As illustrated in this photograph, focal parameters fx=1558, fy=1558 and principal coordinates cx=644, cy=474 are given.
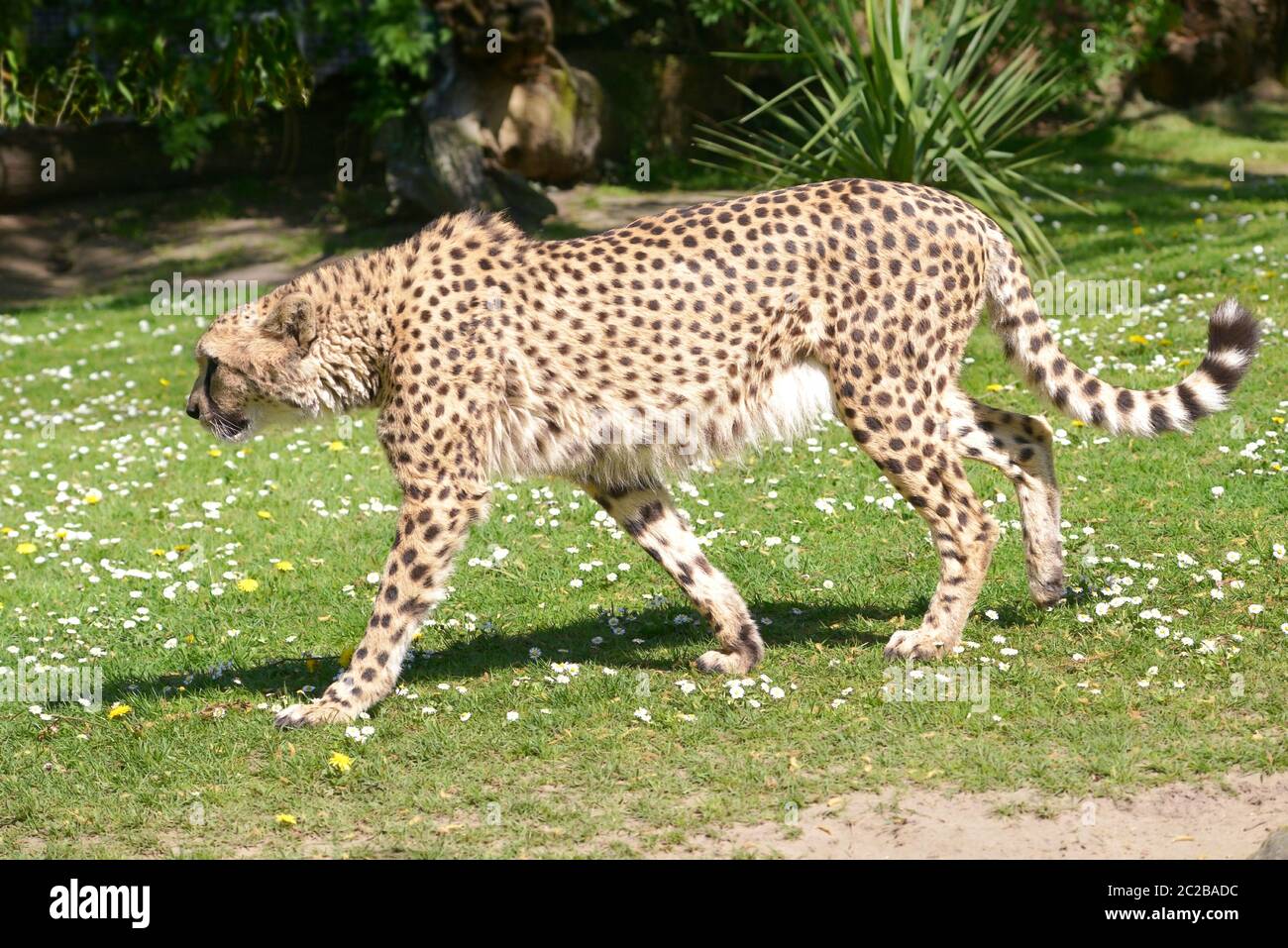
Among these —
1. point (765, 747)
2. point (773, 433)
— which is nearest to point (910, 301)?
point (773, 433)

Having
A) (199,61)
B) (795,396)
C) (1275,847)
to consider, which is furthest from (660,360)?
(199,61)

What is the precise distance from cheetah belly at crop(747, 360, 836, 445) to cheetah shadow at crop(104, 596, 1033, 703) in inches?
40.5

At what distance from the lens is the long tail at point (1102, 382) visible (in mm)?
6379

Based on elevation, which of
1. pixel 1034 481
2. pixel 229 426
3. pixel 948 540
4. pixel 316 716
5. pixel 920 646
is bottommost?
pixel 316 716

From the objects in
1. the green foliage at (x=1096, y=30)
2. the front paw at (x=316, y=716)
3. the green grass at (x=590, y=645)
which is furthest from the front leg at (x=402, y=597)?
the green foliage at (x=1096, y=30)

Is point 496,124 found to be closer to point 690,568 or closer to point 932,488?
point 690,568

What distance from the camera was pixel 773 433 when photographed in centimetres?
641

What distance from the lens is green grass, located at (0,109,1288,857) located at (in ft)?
17.7

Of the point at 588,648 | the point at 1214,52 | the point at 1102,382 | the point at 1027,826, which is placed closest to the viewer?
the point at 1027,826

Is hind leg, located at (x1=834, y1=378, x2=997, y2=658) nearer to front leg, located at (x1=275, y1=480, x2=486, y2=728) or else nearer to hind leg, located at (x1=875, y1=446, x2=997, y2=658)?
hind leg, located at (x1=875, y1=446, x2=997, y2=658)

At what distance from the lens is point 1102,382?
258 inches

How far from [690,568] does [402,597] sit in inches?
49.0

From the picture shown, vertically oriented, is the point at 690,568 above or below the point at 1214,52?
below

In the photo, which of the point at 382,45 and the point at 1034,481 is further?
the point at 382,45
